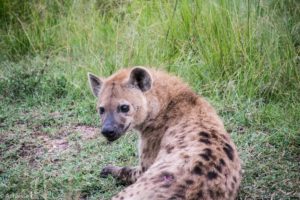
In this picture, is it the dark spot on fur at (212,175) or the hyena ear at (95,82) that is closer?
the dark spot on fur at (212,175)

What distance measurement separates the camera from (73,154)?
15.5ft

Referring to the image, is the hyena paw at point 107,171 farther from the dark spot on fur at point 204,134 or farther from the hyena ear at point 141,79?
the dark spot on fur at point 204,134

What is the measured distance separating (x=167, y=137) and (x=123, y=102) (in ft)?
1.38

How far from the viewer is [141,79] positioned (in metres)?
4.18

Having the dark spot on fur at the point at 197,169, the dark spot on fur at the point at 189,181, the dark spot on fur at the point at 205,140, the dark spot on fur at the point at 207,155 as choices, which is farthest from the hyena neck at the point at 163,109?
the dark spot on fur at the point at 189,181

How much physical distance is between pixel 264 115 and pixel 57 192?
6.37ft

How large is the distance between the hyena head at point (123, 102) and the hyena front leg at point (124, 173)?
0.30 metres

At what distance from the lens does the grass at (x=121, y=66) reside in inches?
169

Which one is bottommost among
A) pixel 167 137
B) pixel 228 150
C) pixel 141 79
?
pixel 167 137

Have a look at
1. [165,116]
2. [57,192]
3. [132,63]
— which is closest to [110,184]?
[57,192]

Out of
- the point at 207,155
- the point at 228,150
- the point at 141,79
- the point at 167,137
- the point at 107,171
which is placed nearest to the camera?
the point at 207,155

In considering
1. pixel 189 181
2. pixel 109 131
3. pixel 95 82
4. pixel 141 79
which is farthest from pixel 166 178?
pixel 95 82

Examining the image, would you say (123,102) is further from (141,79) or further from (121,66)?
(121,66)

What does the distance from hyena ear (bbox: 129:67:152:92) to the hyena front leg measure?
61 centimetres
